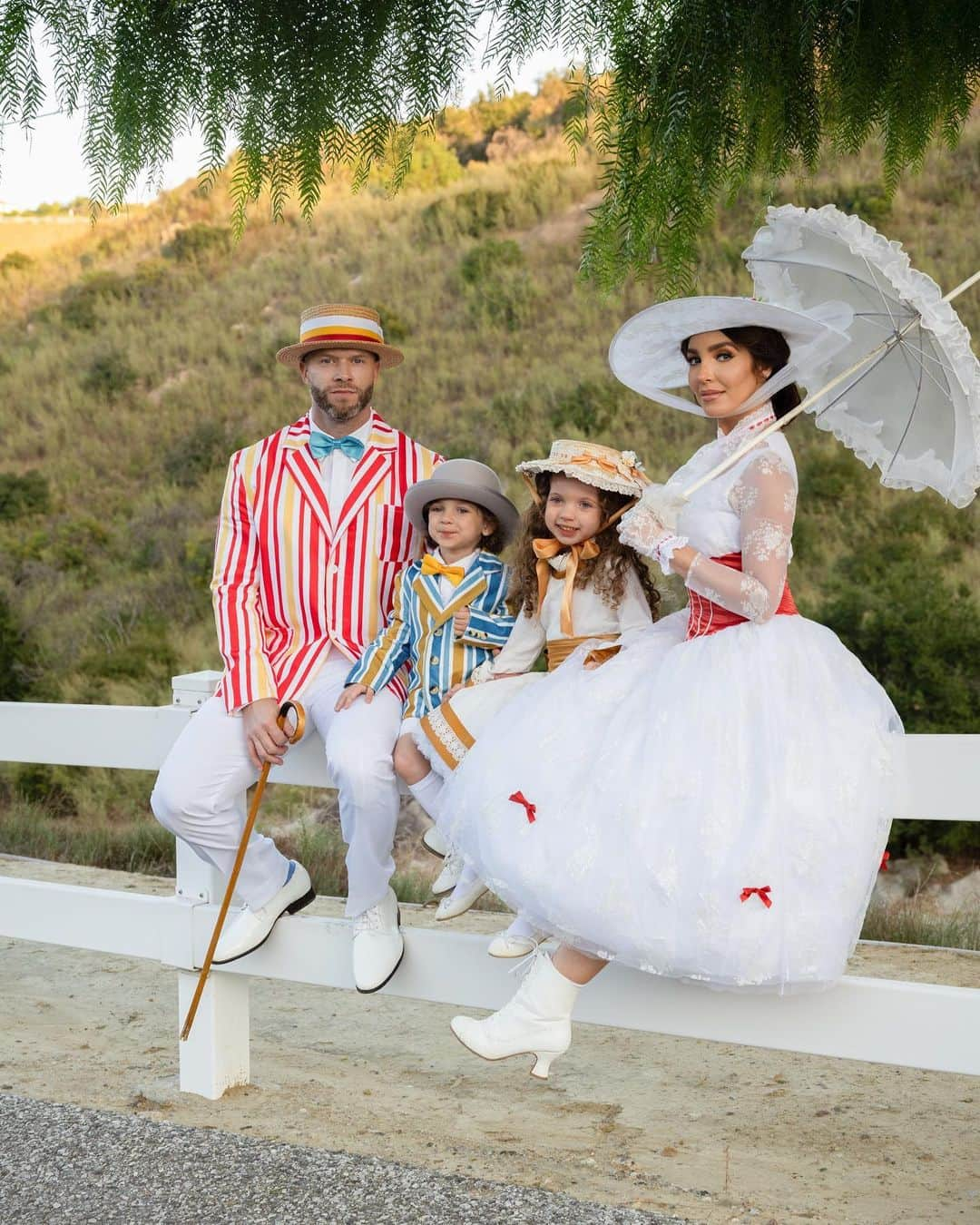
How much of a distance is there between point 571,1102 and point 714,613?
66.0 inches

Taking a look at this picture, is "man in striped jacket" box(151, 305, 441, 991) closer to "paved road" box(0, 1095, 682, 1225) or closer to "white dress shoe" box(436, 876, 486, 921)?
"white dress shoe" box(436, 876, 486, 921)

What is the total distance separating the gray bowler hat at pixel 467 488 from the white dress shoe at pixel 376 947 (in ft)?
3.35

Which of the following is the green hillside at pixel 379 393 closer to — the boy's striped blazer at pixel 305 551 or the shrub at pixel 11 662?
the shrub at pixel 11 662

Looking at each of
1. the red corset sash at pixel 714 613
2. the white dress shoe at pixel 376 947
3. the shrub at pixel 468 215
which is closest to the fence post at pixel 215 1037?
the white dress shoe at pixel 376 947

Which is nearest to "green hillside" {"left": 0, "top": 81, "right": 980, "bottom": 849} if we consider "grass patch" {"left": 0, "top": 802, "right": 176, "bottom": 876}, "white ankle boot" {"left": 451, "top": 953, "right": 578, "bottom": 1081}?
"grass patch" {"left": 0, "top": 802, "right": 176, "bottom": 876}

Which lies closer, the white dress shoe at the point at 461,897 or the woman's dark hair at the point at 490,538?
the white dress shoe at the point at 461,897

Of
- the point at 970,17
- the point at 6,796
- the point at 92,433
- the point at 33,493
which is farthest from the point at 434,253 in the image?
the point at 970,17

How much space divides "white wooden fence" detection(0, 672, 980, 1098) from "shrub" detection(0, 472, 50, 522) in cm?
1475

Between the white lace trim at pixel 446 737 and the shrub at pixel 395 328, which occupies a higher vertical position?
the shrub at pixel 395 328

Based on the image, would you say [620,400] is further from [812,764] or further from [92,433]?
[812,764]

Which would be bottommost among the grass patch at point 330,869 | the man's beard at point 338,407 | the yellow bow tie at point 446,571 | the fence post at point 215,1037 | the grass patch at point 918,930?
the grass patch at point 918,930

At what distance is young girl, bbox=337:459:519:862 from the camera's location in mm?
3498

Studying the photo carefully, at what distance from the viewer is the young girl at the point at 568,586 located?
328cm

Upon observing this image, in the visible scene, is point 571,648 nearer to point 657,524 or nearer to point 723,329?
point 657,524
